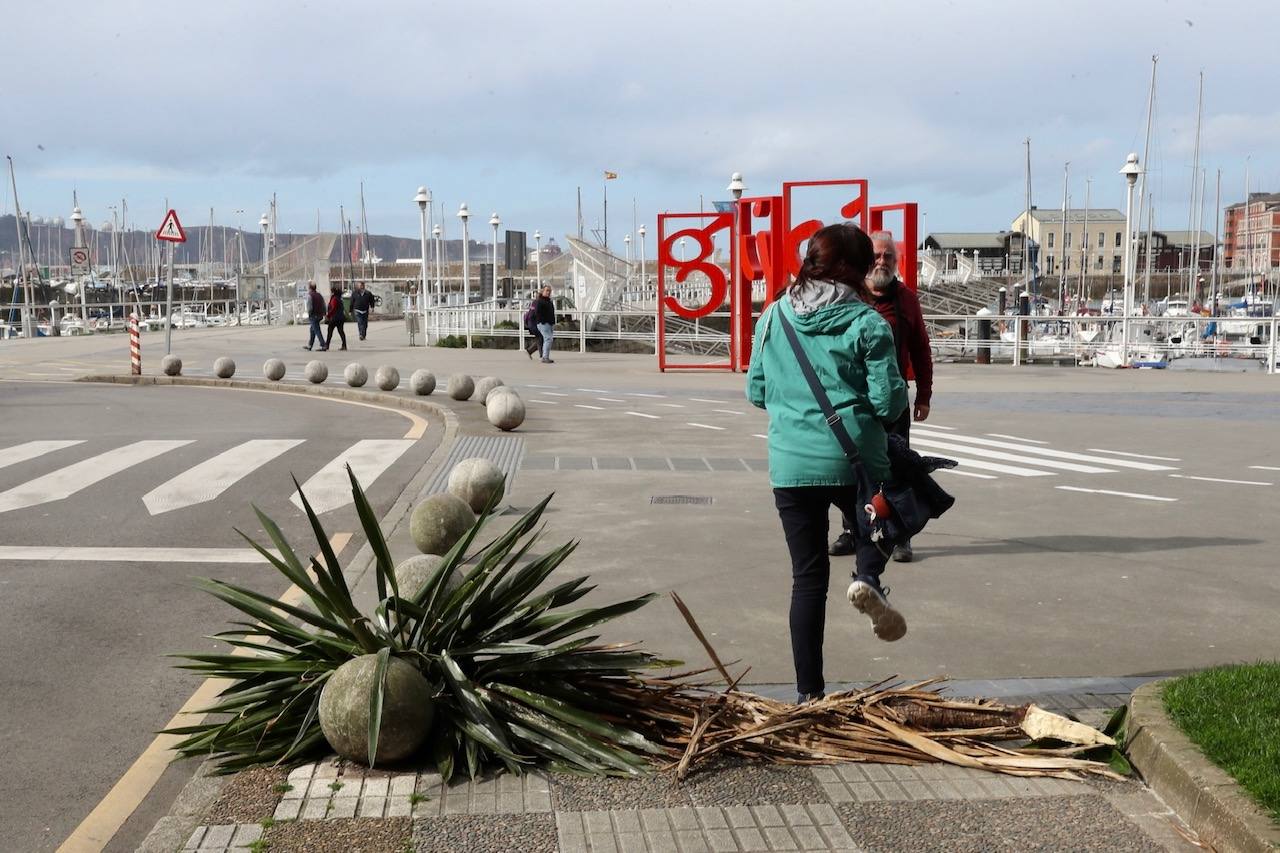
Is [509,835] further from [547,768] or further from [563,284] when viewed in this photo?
[563,284]

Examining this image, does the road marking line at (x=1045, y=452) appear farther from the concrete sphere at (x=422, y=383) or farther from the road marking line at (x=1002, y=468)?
the concrete sphere at (x=422, y=383)

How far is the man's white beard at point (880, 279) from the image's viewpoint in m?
7.39

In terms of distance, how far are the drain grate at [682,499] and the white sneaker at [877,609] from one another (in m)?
4.94

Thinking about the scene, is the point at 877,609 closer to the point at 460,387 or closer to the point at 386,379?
the point at 460,387

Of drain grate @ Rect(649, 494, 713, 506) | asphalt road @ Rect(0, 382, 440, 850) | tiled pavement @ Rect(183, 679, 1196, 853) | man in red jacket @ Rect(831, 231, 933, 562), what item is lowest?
asphalt road @ Rect(0, 382, 440, 850)

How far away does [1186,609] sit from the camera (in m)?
6.88

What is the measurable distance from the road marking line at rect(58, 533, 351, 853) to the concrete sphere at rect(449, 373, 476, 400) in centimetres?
1318

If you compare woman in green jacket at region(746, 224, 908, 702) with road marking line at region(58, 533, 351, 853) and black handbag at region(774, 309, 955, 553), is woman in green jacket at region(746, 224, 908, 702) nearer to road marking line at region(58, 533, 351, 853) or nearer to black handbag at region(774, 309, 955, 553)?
black handbag at region(774, 309, 955, 553)

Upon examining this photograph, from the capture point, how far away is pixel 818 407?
4.92 meters

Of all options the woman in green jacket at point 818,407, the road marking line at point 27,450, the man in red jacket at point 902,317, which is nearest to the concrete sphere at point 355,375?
the road marking line at point 27,450

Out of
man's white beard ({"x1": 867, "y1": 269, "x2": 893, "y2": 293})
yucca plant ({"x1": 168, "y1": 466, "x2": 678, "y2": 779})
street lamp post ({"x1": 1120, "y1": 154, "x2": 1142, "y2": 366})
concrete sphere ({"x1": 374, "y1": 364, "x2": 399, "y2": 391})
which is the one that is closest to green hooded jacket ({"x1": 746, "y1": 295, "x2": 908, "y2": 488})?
yucca plant ({"x1": 168, "y1": 466, "x2": 678, "y2": 779})

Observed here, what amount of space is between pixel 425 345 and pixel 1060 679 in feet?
111

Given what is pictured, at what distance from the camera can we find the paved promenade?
3900 millimetres

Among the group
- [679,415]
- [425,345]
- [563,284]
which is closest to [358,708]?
[679,415]
